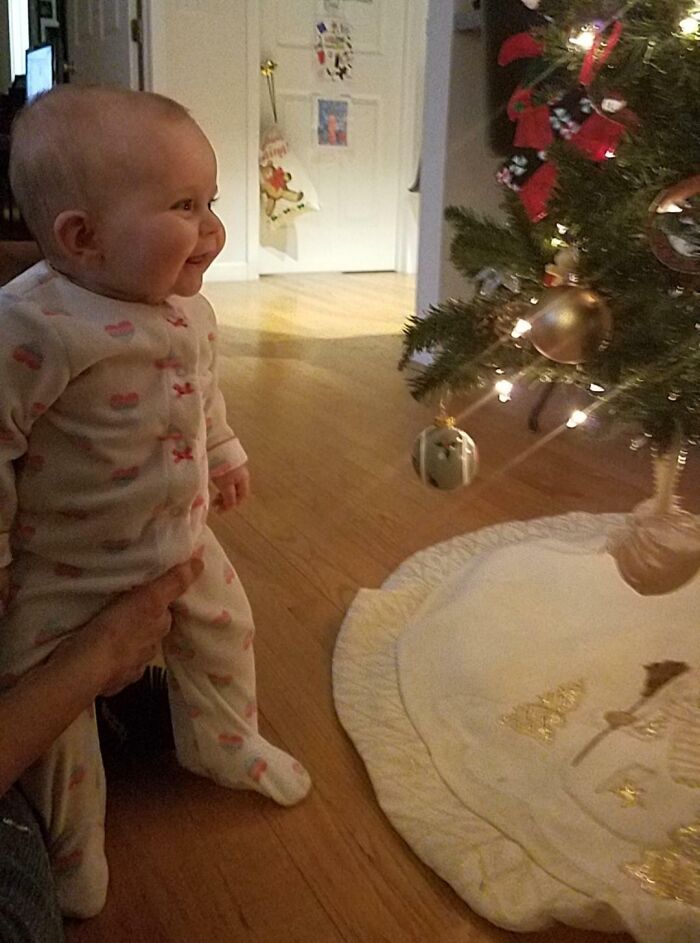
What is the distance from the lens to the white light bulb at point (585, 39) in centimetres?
89

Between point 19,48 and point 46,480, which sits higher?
point 19,48

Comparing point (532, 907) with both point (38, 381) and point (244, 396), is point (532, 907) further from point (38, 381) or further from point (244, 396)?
point (244, 396)

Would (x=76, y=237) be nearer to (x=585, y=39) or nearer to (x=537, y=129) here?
(x=585, y=39)

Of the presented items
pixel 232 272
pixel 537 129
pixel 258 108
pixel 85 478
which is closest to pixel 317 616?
pixel 85 478

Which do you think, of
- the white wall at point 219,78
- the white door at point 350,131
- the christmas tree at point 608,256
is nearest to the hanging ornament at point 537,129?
the christmas tree at point 608,256

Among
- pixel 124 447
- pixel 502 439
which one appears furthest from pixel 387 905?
pixel 502 439

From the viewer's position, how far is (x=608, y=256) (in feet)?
3.05

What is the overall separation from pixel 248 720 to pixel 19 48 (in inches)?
211

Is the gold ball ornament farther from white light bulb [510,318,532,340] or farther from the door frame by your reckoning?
the door frame

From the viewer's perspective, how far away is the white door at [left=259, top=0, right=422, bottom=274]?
14.2ft

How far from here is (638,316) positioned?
933mm

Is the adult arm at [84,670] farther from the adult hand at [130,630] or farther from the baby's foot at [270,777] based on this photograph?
the baby's foot at [270,777]

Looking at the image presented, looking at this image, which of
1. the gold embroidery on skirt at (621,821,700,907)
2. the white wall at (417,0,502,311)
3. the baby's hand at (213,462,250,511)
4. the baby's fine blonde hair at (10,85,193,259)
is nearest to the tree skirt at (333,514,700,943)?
the gold embroidery on skirt at (621,821,700,907)

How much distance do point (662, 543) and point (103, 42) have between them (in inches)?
164
